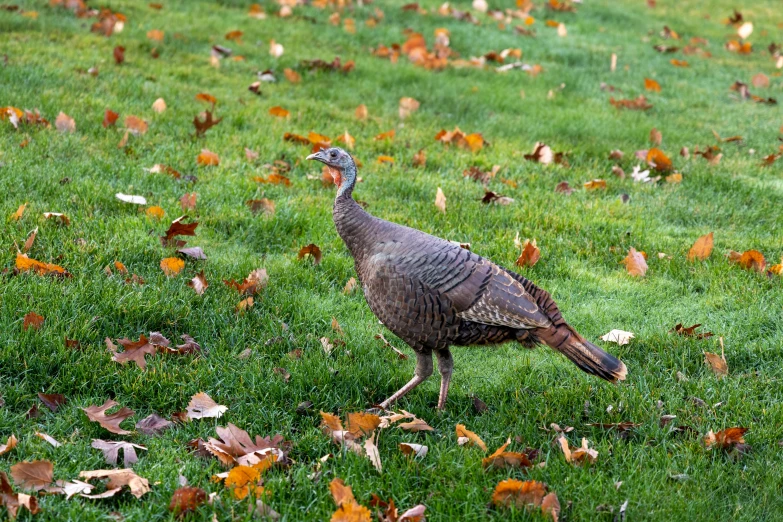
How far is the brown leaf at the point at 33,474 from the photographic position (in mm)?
3291

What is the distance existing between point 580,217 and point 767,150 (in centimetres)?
301

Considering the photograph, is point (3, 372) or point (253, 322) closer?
point (3, 372)

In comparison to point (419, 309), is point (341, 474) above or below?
below

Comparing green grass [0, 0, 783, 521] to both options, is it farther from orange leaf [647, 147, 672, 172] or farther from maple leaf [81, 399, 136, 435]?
orange leaf [647, 147, 672, 172]

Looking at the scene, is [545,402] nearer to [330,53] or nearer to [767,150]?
[767,150]

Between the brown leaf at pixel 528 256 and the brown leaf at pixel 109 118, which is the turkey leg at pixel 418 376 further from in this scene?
the brown leaf at pixel 109 118

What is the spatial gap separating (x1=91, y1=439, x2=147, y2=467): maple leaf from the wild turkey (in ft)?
4.01

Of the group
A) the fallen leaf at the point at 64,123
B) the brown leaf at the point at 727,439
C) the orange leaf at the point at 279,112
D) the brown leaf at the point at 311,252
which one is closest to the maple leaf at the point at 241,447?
the brown leaf at the point at 311,252

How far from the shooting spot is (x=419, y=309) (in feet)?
12.8

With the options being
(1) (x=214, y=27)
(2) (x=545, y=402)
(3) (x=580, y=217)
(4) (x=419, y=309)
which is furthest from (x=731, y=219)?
(1) (x=214, y=27)

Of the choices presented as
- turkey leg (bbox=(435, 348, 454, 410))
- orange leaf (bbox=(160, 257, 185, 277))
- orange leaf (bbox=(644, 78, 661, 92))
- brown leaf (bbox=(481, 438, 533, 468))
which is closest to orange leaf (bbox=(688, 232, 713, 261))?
turkey leg (bbox=(435, 348, 454, 410))

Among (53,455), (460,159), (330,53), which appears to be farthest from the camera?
(330,53)

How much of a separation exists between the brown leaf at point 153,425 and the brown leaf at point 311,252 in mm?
1769

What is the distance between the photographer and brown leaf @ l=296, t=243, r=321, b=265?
5.43 meters
